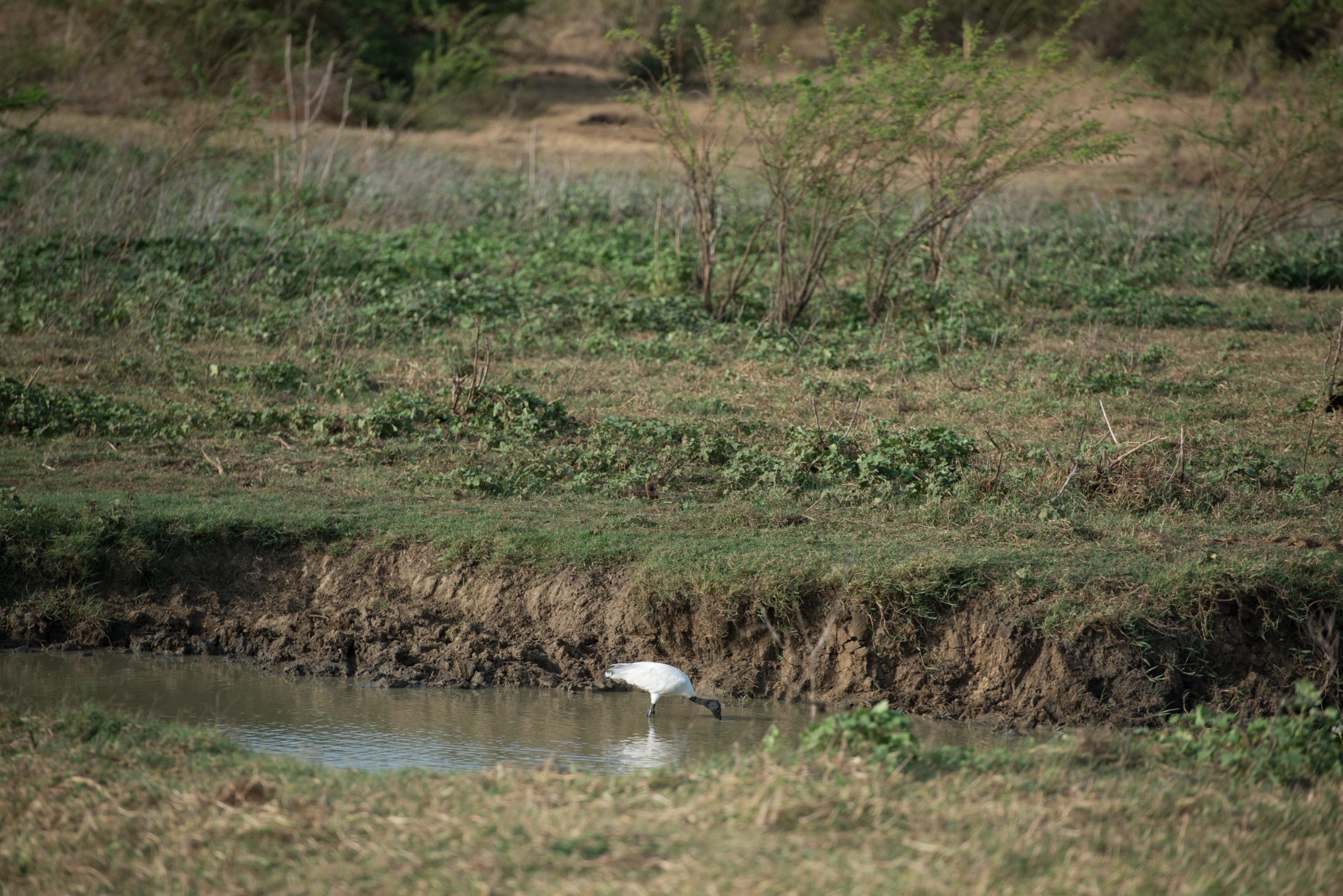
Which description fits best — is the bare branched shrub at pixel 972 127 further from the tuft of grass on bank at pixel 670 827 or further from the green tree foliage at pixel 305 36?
the green tree foliage at pixel 305 36

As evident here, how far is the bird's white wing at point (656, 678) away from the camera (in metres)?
5.28

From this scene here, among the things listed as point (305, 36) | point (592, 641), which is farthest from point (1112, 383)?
point (305, 36)

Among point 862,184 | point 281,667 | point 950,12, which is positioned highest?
point 950,12

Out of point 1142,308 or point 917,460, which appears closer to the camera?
point 917,460

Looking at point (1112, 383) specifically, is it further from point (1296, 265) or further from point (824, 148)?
point (1296, 265)

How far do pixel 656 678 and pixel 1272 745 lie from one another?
247 centimetres

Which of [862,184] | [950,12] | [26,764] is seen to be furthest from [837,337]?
[950,12]

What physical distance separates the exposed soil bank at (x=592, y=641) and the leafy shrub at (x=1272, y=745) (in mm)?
1160

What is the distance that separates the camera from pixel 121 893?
3.02 metres

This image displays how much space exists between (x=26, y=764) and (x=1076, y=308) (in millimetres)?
11067

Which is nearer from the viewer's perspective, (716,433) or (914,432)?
(914,432)

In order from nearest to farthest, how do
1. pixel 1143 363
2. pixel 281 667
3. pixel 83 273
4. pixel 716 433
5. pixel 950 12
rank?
1. pixel 281 667
2. pixel 716 433
3. pixel 1143 363
4. pixel 83 273
5. pixel 950 12

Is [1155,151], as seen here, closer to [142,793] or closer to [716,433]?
[716,433]

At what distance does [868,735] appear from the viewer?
389 cm
